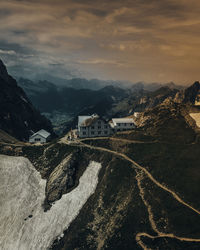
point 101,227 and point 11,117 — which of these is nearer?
point 101,227

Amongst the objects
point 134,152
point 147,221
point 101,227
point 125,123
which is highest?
point 125,123

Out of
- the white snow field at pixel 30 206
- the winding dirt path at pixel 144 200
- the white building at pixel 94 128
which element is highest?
the white building at pixel 94 128

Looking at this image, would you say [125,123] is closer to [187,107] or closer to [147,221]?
[187,107]

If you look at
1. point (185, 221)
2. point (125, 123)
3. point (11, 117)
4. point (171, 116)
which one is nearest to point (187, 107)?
point (171, 116)

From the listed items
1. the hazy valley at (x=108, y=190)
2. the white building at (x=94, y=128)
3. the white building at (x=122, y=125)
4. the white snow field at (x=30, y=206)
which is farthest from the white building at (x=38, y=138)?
the white building at (x=122, y=125)

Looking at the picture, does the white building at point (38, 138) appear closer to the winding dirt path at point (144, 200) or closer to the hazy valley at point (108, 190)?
the hazy valley at point (108, 190)

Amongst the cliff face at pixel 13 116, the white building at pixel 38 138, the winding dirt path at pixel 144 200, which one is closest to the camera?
the winding dirt path at pixel 144 200

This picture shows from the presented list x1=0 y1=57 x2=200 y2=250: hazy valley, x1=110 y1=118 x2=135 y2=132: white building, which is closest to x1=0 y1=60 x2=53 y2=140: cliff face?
x1=0 y1=57 x2=200 y2=250: hazy valley

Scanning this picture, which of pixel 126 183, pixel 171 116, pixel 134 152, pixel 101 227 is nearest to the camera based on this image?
pixel 101 227

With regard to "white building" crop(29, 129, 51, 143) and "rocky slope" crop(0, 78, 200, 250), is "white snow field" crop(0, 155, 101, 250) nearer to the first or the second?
"rocky slope" crop(0, 78, 200, 250)
